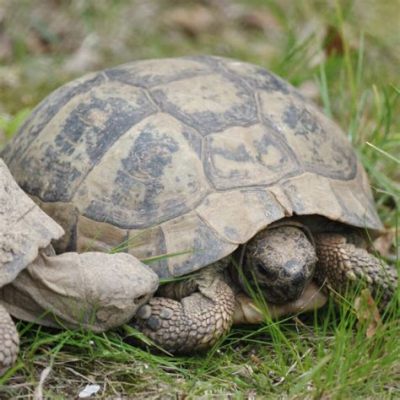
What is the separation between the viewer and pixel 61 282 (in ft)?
9.48

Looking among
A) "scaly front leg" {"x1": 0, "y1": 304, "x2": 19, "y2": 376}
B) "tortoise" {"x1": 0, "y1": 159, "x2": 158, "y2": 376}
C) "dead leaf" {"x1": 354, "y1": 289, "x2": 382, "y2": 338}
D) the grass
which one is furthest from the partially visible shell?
"dead leaf" {"x1": 354, "y1": 289, "x2": 382, "y2": 338}

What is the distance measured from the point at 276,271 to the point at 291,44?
206cm

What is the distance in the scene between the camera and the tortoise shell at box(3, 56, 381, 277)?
323 cm

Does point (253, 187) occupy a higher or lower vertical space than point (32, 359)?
higher

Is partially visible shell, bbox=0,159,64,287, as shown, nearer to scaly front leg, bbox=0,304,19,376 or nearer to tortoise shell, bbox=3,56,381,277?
scaly front leg, bbox=0,304,19,376

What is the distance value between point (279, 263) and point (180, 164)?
0.58 meters

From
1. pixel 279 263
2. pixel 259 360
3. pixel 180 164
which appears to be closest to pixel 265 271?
pixel 279 263

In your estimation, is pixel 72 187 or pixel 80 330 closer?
pixel 80 330

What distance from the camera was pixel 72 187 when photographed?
341 cm

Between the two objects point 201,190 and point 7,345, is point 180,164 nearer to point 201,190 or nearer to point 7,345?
point 201,190

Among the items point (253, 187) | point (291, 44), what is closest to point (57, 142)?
point (253, 187)

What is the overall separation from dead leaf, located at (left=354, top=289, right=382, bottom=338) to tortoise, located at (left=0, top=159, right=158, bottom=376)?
2.52 ft

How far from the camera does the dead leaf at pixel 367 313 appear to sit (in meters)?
2.91

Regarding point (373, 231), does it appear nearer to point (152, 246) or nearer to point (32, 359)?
point (152, 246)
